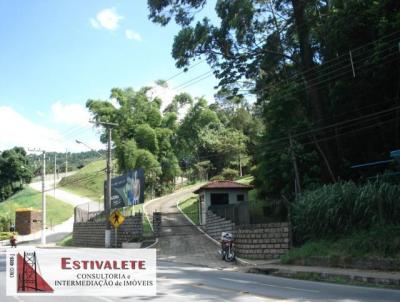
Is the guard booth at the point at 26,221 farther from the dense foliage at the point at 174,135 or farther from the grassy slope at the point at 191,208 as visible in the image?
the grassy slope at the point at 191,208

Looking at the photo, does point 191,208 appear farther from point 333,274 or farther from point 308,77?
point 333,274

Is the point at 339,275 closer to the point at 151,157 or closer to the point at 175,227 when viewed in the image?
the point at 175,227

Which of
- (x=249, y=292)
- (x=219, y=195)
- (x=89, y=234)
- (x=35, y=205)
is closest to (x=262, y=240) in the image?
(x=249, y=292)

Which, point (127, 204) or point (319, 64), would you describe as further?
point (127, 204)

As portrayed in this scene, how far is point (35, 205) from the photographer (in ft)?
252

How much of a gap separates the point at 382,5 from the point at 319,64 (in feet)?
20.9

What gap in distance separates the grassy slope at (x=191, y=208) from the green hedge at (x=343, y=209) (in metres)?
18.3

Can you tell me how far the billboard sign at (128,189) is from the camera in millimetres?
40531

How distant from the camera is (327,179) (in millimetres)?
29297

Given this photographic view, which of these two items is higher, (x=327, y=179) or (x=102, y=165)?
(x=102, y=165)

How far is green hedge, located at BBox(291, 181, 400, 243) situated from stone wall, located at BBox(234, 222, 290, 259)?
654mm

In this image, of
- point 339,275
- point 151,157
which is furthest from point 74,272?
point 151,157

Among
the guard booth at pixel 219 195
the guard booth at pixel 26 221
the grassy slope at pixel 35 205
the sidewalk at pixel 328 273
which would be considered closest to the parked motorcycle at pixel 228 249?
the sidewalk at pixel 328 273

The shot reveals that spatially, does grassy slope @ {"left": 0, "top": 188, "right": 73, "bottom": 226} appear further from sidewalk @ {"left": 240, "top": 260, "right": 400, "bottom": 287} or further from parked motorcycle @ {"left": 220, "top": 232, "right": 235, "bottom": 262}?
sidewalk @ {"left": 240, "top": 260, "right": 400, "bottom": 287}
